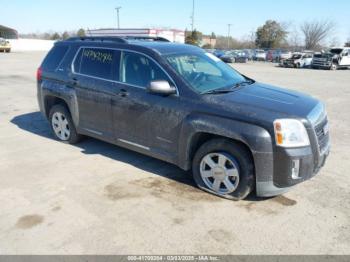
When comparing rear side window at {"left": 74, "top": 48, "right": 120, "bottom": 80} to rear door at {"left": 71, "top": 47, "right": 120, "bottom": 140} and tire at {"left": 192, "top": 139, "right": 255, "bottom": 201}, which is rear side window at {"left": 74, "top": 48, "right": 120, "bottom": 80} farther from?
tire at {"left": 192, "top": 139, "right": 255, "bottom": 201}

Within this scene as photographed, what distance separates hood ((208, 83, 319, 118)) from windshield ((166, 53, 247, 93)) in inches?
11.6

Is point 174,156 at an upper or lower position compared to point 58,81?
lower

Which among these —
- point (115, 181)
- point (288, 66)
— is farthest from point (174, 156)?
point (288, 66)

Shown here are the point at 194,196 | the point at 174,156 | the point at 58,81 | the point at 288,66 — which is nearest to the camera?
the point at 194,196

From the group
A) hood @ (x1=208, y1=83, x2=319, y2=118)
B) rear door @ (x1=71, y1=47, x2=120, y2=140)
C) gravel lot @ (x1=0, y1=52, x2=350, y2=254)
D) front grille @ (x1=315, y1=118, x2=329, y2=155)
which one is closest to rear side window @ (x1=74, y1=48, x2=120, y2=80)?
rear door @ (x1=71, y1=47, x2=120, y2=140)

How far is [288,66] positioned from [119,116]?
30994 millimetres

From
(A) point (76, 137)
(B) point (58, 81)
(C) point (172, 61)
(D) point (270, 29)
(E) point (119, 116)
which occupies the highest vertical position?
(D) point (270, 29)

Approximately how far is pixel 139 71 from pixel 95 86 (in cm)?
86

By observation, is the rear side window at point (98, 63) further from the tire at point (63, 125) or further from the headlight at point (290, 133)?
the headlight at point (290, 133)

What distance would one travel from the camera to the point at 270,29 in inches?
2859

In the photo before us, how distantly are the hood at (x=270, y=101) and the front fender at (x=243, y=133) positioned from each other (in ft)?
0.71

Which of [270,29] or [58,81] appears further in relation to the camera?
[270,29]

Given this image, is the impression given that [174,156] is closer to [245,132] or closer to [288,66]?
[245,132]

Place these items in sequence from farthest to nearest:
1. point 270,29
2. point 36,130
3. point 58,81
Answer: point 270,29 < point 36,130 < point 58,81
